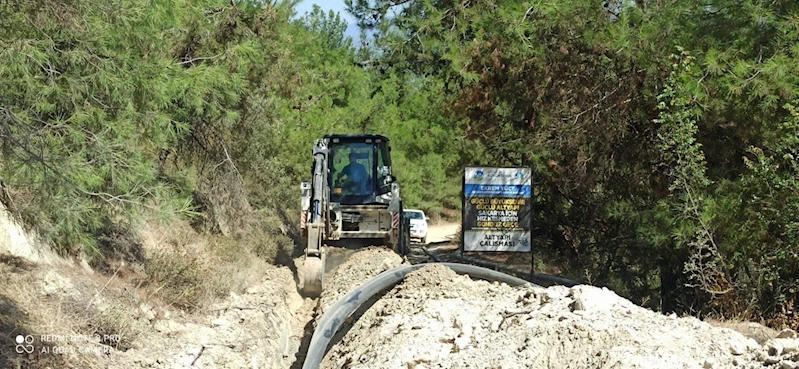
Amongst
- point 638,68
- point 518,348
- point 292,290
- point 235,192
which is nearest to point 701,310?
point 638,68

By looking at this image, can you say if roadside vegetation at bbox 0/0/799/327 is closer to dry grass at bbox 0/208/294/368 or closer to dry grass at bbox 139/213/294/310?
dry grass at bbox 139/213/294/310

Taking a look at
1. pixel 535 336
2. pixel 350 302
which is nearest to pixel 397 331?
pixel 350 302

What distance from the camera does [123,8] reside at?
11.1 meters

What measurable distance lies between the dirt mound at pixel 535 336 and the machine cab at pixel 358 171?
8531 mm

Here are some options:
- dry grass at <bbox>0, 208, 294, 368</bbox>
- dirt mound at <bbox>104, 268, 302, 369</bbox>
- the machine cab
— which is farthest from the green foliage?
dry grass at <bbox>0, 208, 294, 368</bbox>

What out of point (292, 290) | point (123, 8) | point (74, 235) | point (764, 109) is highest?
point (123, 8)

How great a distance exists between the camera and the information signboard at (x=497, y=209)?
58.2 ft

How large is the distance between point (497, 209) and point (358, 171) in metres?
5.07

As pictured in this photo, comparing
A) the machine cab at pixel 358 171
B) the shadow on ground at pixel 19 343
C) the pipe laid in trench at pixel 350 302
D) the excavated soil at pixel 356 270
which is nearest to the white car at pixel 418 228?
the machine cab at pixel 358 171

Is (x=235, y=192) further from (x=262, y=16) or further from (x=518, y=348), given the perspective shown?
(x=518, y=348)

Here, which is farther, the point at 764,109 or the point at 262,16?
the point at 262,16

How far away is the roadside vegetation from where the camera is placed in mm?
10977

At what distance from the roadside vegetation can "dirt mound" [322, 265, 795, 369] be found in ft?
11.1

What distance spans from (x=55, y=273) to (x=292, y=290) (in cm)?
830
